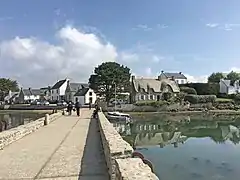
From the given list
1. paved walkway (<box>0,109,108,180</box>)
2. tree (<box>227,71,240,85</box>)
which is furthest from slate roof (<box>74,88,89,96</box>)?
paved walkway (<box>0,109,108,180</box>)

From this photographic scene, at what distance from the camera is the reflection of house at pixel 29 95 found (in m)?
113

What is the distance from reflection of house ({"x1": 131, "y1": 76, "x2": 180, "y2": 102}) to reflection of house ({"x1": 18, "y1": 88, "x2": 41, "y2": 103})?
4541 centimetres

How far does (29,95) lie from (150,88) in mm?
53039

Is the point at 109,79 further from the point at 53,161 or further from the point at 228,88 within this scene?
the point at 53,161

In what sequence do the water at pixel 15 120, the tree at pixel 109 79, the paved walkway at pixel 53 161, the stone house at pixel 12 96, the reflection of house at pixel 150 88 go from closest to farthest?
the paved walkway at pixel 53 161 < the water at pixel 15 120 < the tree at pixel 109 79 < the reflection of house at pixel 150 88 < the stone house at pixel 12 96

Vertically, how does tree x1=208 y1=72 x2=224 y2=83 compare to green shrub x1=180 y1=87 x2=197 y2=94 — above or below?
above

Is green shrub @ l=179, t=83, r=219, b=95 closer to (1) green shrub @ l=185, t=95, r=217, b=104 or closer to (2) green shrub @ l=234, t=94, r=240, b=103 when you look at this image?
(2) green shrub @ l=234, t=94, r=240, b=103

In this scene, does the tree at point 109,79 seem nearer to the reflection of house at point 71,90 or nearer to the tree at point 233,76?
the reflection of house at point 71,90

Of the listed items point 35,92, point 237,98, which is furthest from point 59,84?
point 237,98

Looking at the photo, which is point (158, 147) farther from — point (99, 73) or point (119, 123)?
point (99, 73)

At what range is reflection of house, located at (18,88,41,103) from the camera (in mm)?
112562

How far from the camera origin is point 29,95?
117 metres

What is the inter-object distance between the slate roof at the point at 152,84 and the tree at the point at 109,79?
17.6 ft

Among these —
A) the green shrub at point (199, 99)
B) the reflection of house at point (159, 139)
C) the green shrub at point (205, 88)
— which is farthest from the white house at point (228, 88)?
the reflection of house at point (159, 139)
